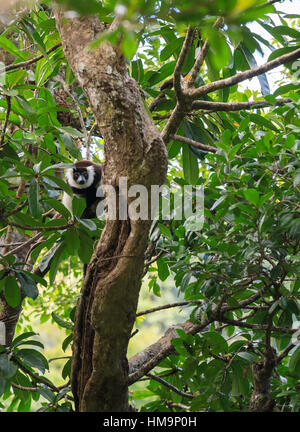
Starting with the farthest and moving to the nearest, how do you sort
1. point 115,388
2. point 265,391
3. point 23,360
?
point 23,360 < point 265,391 < point 115,388

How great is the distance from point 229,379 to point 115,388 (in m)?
0.57

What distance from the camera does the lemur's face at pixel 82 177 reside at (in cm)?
367

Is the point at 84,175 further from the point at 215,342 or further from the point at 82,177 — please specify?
the point at 215,342

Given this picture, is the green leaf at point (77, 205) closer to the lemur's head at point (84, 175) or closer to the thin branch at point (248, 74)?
the thin branch at point (248, 74)

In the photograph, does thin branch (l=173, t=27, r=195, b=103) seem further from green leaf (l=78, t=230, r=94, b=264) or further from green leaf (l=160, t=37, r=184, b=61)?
green leaf (l=78, t=230, r=94, b=264)

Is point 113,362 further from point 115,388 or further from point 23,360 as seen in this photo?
point 23,360

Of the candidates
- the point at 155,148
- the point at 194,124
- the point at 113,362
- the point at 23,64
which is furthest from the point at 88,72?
the point at 113,362

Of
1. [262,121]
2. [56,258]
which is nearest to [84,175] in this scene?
[56,258]

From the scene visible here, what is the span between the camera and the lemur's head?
12.0 ft

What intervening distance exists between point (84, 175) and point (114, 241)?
201 cm

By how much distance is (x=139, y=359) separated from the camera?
258 centimetres

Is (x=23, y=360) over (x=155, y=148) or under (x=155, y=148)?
under

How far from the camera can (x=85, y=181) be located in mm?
3736

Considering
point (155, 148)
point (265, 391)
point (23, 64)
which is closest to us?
point (155, 148)
